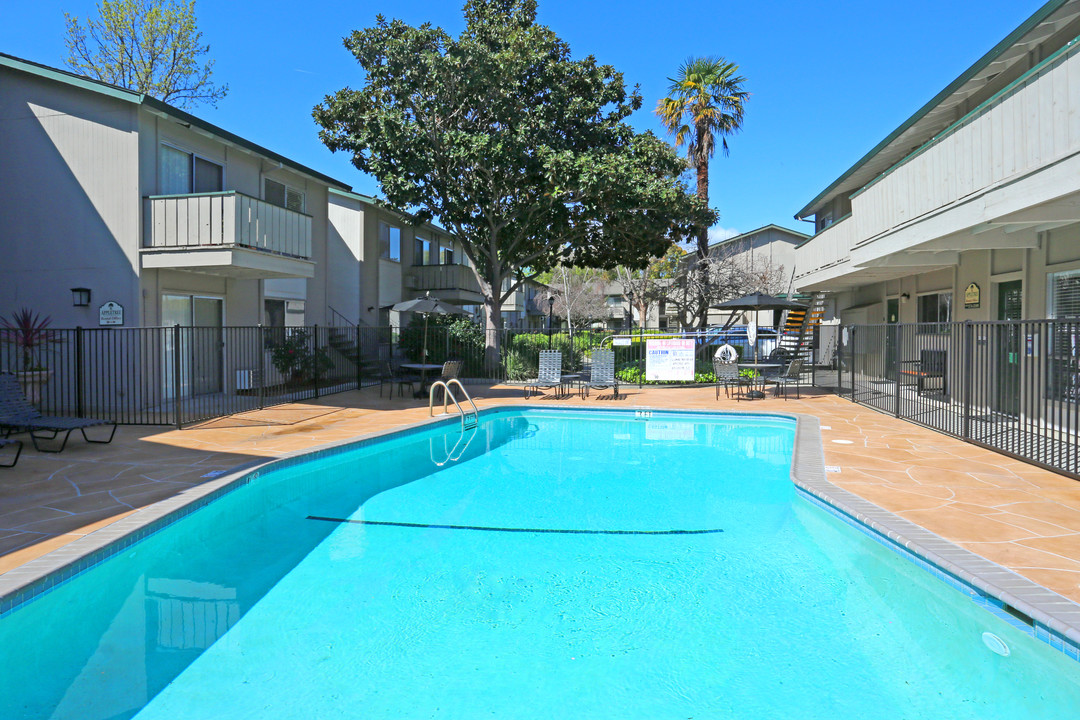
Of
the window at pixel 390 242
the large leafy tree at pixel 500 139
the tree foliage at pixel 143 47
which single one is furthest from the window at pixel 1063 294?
the tree foliage at pixel 143 47

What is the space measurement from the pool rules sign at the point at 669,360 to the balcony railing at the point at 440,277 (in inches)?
375

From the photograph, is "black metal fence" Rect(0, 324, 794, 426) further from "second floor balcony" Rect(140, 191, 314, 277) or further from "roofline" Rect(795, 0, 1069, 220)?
"roofline" Rect(795, 0, 1069, 220)

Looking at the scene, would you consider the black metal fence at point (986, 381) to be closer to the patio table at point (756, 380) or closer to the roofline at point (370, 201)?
the patio table at point (756, 380)

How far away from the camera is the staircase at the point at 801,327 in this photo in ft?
58.9

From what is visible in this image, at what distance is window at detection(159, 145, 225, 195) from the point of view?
40.6ft

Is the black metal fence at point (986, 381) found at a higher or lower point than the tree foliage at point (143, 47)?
lower

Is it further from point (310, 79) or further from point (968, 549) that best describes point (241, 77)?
point (968, 549)

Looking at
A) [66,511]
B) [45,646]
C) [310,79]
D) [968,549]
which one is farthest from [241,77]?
[968,549]

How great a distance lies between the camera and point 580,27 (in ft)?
59.7

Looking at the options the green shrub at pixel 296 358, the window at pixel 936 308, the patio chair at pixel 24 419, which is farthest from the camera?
the green shrub at pixel 296 358

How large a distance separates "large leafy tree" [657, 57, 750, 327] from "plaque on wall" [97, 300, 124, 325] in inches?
711

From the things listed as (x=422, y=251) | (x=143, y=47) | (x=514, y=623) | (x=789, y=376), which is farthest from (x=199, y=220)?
(x=143, y=47)

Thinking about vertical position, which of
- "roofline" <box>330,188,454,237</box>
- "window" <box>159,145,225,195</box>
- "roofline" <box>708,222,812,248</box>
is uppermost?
"roofline" <box>708,222,812,248</box>

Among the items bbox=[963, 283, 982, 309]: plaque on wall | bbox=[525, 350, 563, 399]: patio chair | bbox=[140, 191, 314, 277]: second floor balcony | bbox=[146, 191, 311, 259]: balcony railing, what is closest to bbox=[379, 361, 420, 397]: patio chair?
bbox=[525, 350, 563, 399]: patio chair
